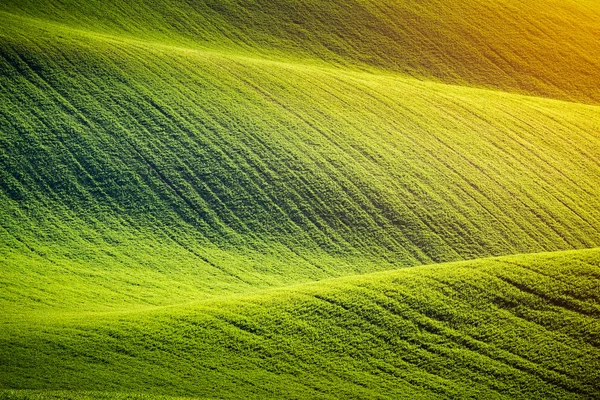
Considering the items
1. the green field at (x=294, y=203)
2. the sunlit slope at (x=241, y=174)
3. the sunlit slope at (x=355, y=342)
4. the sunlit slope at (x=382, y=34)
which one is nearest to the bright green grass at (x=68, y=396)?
the green field at (x=294, y=203)

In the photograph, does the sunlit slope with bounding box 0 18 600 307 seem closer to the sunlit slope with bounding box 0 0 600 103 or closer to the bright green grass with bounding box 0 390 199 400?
the sunlit slope with bounding box 0 0 600 103

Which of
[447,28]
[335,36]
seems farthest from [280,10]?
Result: [447,28]

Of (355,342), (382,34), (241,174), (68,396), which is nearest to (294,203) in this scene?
(241,174)

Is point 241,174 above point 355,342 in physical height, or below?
above

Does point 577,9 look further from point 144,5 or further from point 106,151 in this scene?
point 106,151

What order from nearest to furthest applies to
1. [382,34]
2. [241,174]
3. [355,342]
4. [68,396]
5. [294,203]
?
[68,396] → [355,342] → [294,203] → [241,174] → [382,34]

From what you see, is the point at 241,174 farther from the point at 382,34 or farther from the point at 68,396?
the point at 382,34

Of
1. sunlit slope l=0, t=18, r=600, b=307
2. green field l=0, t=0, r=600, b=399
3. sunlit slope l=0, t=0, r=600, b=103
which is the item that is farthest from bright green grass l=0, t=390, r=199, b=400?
sunlit slope l=0, t=0, r=600, b=103
